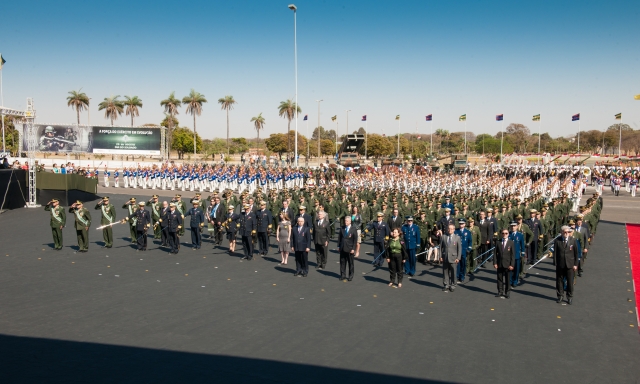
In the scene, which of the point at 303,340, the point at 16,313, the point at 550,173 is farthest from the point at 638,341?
the point at 550,173

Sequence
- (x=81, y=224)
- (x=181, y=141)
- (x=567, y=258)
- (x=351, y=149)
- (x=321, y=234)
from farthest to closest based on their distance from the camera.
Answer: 1. (x=181, y=141)
2. (x=351, y=149)
3. (x=81, y=224)
4. (x=321, y=234)
5. (x=567, y=258)

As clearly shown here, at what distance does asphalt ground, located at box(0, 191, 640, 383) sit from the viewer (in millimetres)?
6965

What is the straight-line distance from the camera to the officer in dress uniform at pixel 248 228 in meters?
14.2

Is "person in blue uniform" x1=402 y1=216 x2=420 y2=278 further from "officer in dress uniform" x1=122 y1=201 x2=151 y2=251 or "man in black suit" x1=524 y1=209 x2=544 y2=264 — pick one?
"officer in dress uniform" x1=122 y1=201 x2=151 y2=251

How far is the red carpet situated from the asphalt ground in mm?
222

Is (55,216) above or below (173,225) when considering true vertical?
above

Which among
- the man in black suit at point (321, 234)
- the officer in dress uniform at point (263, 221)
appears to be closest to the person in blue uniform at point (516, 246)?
the man in black suit at point (321, 234)

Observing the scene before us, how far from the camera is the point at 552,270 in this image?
13516 mm

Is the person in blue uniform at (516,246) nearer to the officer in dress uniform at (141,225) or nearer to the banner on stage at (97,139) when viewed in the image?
the officer in dress uniform at (141,225)

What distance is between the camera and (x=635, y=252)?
16453 mm

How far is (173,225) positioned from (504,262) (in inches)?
371

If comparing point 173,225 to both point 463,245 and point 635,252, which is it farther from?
point 635,252

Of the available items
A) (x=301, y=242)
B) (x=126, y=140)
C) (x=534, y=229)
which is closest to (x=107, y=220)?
(x=301, y=242)

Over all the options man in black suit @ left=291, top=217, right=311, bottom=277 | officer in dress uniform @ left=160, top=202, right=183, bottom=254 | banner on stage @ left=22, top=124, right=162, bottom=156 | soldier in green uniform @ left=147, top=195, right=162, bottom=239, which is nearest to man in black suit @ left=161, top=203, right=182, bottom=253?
officer in dress uniform @ left=160, top=202, right=183, bottom=254
